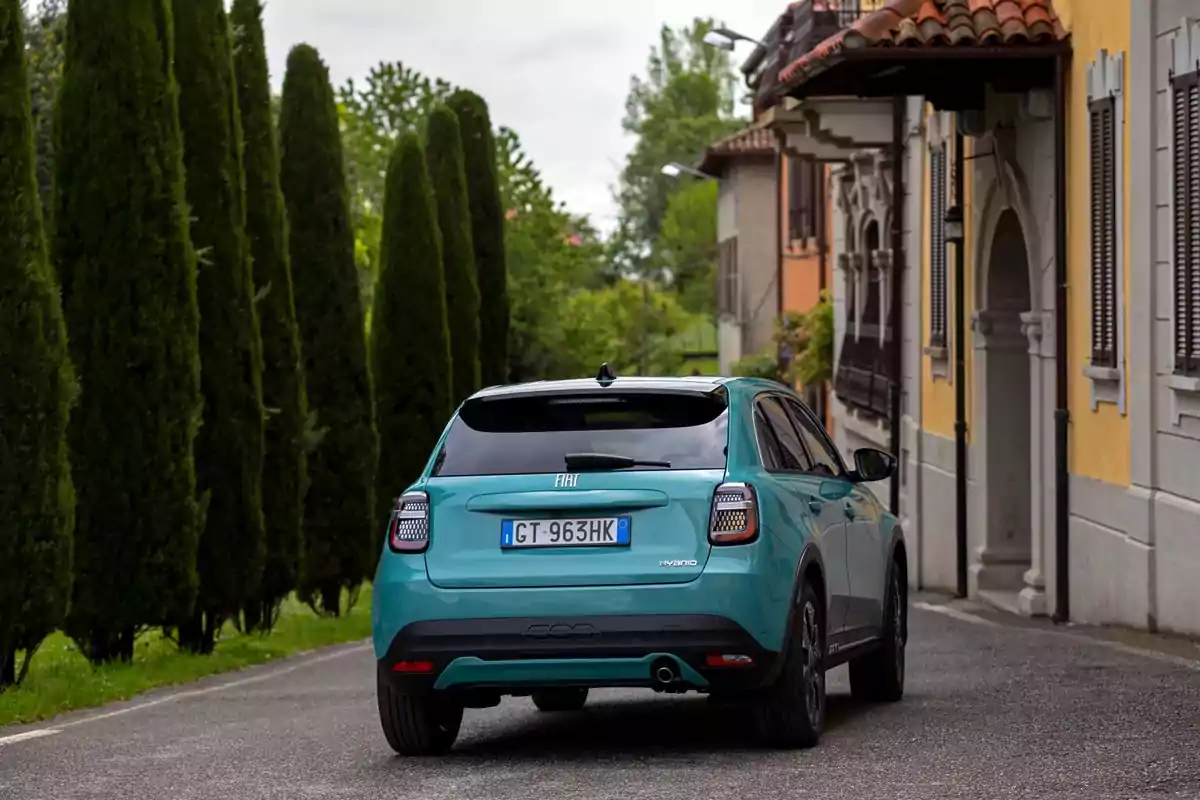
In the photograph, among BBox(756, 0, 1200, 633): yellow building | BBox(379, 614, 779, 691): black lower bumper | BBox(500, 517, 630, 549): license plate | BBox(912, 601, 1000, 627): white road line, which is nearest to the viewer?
BBox(379, 614, 779, 691): black lower bumper

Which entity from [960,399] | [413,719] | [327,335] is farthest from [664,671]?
[960,399]

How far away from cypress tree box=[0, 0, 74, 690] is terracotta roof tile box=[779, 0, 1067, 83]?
7571 mm

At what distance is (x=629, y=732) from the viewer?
10.7 meters

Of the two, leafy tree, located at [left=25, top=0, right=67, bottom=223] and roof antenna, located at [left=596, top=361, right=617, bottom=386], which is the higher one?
leafy tree, located at [left=25, top=0, right=67, bottom=223]

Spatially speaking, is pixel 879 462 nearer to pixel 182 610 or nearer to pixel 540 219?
pixel 182 610

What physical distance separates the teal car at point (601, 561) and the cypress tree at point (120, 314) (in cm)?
645

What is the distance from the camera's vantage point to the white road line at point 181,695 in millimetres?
11907

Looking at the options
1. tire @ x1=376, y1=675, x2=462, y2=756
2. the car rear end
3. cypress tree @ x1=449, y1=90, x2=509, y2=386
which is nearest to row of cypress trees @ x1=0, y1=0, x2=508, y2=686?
tire @ x1=376, y1=675, x2=462, y2=756

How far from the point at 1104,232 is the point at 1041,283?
2779 millimetres

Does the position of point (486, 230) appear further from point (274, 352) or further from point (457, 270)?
point (274, 352)

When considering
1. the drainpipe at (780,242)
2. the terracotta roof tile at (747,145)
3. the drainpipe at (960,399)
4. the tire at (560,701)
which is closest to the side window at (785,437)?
the tire at (560,701)

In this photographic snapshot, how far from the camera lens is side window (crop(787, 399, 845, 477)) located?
10898mm

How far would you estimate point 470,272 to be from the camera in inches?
1233

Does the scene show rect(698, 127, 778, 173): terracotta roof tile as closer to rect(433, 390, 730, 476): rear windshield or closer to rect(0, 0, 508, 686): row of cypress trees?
rect(0, 0, 508, 686): row of cypress trees
